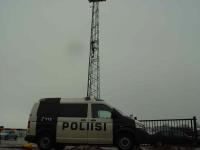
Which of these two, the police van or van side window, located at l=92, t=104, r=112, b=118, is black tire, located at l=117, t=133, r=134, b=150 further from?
van side window, located at l=92, t=104, r=112, b=118

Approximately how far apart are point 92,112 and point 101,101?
2.02 ft

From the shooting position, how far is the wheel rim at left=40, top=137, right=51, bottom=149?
53.1 feet

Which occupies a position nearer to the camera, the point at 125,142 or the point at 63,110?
the point at 125,142

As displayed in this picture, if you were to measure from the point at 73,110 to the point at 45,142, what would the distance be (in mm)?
1803

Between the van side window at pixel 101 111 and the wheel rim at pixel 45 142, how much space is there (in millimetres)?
2216

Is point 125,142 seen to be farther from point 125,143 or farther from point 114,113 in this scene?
point 114,113

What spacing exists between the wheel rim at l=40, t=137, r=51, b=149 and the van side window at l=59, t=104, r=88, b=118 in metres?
1.18

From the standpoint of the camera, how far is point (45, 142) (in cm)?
1623

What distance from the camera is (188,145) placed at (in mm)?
18359

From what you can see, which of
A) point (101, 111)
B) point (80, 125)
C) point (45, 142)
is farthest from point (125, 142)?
point (45, 142)

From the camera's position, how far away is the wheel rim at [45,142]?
1619 centimetres

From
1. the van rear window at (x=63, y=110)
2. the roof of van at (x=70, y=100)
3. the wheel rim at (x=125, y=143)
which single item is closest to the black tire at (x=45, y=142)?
the van rear window at (x=63, y=110)

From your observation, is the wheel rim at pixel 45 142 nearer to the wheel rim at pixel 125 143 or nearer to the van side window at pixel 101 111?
the van side window at pixel 101 111

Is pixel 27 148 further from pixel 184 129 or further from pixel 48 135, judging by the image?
pixel 184 129
